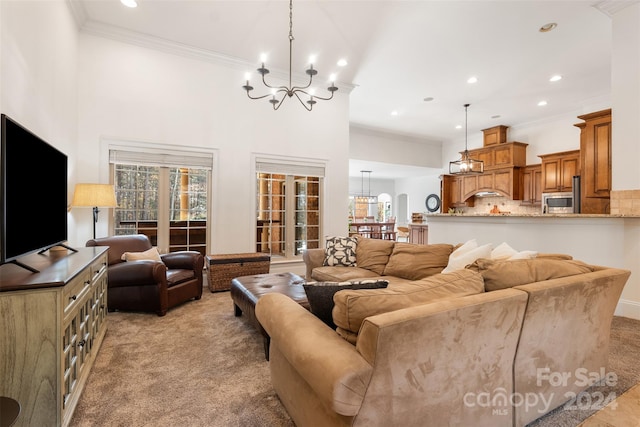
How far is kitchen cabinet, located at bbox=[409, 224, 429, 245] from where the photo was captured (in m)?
8.54

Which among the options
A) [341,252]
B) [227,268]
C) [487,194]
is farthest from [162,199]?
[487,194]

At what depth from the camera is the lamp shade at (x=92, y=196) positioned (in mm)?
3250

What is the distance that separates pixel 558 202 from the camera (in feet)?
21.0

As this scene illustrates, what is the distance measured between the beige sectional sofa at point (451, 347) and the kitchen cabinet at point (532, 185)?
6294 mm

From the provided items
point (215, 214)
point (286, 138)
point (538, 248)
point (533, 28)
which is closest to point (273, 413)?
point (215, 214)

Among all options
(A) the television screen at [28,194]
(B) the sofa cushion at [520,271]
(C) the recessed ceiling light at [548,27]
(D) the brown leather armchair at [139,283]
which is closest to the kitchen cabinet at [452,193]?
(C) the recessed ceiling light at [548,27]

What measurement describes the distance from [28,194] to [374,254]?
121 inches

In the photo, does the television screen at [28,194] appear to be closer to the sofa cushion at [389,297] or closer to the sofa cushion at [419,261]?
the sofa cushion at [389,297]

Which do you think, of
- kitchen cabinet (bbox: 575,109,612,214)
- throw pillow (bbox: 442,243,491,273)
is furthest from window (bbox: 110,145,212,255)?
kitchen cabinet (bbox: 575,109,612,214)

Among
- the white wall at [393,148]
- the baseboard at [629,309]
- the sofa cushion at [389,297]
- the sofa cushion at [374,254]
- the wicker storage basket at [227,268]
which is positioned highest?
the white wall at [393,148]

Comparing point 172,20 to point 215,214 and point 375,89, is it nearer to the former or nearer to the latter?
point 215,214

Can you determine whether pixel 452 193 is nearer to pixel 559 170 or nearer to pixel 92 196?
pixel 559 170

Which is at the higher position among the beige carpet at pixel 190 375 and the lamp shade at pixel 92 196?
the lamp shade at pixel 92 196

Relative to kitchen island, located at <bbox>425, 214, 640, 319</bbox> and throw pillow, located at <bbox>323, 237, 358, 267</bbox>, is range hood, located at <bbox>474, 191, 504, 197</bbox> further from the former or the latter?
throw pillow, located at <bbox>323, 237, 358, 267</bbox>
